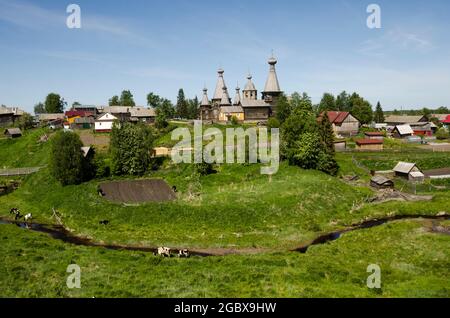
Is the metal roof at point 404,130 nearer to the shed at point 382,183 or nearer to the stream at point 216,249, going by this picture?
the shed at point 382,183

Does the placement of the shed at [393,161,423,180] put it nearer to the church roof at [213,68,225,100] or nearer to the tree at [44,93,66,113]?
the church roof at [213,68,225,100]

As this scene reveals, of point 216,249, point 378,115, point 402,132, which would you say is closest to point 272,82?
point 402,132

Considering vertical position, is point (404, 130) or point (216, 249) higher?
point (404, 130)

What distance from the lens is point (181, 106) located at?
114562 millimetres

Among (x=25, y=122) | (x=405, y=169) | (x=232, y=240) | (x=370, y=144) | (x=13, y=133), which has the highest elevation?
(x=25, y=122)

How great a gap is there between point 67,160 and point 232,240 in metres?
25.5

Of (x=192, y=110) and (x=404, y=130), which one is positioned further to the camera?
(x=192, y=110)

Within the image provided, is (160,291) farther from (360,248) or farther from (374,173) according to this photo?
(374,173)

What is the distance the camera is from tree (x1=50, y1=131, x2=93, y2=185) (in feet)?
153

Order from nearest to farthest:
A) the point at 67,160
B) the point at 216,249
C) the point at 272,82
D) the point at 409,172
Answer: the point at 216,249
the point at 67,160
the point at 409,172
the point at 272,82

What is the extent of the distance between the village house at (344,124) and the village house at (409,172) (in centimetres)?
3109

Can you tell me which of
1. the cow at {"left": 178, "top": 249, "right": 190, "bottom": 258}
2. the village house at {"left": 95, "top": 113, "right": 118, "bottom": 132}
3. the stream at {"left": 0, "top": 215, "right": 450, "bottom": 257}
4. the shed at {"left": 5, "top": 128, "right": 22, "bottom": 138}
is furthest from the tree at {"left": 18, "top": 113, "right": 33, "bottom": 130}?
the cow at {"left": 178, "top": 249, "right": 190, "bottom": 258}

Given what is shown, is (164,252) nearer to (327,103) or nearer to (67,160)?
(67,160)
